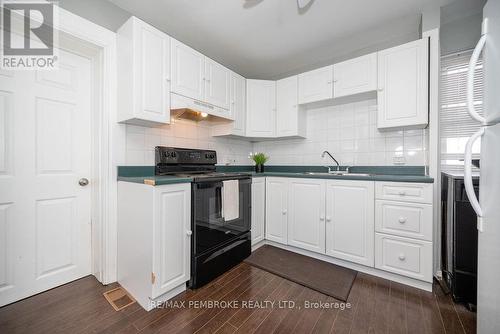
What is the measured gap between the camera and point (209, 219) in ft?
6.04

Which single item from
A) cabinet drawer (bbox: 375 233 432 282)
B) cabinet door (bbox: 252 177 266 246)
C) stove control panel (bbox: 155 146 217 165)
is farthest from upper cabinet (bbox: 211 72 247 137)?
cabinet drawer (bbox: 375 233 432 282)

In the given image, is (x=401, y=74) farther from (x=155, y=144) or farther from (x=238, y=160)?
(x=155, y=144)

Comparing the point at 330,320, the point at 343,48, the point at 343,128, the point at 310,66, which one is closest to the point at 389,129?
the point at 343,128

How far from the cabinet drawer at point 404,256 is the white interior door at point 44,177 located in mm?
2684

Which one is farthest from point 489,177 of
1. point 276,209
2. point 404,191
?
point 276,209

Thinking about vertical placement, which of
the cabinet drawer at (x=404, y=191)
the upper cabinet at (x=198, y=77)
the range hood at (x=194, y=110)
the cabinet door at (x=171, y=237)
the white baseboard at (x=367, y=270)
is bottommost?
the white baseboard at (x=367, y=270)

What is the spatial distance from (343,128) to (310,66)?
105 cm

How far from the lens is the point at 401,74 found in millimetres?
2016

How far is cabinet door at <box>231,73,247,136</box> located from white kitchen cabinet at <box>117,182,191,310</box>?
128 centimetres

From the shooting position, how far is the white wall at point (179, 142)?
77.4 inches

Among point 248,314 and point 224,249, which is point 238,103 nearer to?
point 224,249

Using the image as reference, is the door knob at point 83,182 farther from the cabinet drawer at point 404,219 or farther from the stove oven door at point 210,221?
the cabinet drawer at point 404,219

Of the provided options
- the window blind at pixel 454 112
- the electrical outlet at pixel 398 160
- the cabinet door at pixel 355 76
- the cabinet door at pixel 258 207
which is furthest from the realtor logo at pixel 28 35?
the window blind at pixel 454 112

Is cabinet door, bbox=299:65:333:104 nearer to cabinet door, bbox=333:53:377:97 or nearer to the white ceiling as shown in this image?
cabinet door, bbox=333:53:377:97
